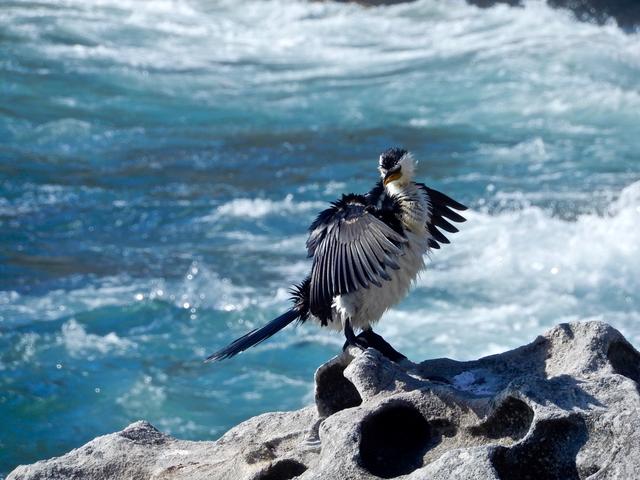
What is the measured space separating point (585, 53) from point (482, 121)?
13.1 ft

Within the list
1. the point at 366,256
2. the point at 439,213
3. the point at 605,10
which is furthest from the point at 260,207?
the point at 605,10

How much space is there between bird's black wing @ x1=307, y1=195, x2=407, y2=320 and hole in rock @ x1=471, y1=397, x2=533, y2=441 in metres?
0.99

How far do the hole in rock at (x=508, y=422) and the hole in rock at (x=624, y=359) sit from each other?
1.63 feet

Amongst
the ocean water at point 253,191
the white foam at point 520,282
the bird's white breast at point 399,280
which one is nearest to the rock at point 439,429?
the bird's white breast at point 399,280

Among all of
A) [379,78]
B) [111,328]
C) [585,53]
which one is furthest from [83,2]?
[111,328]

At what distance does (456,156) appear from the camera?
14.5 m

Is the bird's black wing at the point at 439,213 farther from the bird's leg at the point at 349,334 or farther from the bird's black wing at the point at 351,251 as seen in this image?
the bird's leg at the point at 349,334

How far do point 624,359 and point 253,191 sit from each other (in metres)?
9.55

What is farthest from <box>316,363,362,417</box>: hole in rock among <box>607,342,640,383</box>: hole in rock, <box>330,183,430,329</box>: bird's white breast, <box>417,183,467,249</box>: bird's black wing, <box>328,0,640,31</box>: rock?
<box>328,0,640,31</box>: rock

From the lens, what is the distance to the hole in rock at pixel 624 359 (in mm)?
3928

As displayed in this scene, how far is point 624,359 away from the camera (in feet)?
13.1

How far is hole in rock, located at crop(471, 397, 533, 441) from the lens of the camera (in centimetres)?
351

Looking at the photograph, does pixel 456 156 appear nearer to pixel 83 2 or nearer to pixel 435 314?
pixel 435 314

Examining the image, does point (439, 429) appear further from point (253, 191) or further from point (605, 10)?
point (605, 10)
